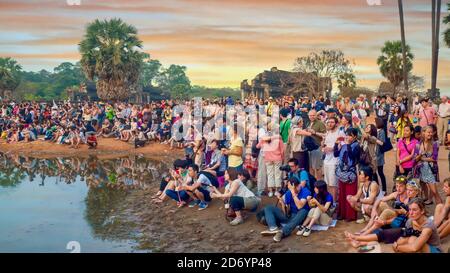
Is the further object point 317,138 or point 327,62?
point 327,62

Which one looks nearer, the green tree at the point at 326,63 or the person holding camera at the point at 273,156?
the person holding camera at the point at 273,156

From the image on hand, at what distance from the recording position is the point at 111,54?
28.1 m

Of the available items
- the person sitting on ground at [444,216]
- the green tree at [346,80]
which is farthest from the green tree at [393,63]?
the person sitting on ground at [444,216]

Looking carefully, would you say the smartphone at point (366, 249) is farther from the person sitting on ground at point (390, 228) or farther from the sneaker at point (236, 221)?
the sneaker at point (236, 221)

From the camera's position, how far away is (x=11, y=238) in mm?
9000

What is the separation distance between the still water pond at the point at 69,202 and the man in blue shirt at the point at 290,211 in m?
2.33

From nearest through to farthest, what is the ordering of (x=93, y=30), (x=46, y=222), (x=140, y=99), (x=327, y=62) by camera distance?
(x=46, y=222) < (x=93, y=30) < (x=327, y=62) < (x=140, y=99)

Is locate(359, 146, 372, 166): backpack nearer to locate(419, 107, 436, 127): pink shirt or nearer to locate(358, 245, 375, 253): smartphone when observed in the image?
locate(358, 245, 375, 253): smartphone

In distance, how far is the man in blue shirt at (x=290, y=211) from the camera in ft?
26.4

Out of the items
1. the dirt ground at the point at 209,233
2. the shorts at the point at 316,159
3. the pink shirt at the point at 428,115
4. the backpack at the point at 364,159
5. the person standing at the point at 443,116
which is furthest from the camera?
the person standing at the point at 443,116

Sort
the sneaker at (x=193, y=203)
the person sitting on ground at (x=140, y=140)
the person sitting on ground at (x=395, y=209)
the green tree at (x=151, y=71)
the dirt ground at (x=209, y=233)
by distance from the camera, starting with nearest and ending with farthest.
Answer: the person sitting on ground at (x=395, y=209) < the dirt ground at (x=209, y=233) < the sneaker at (x=193, y=203) < the person sitting on ground at (x=140, y=140) < the green tree at (x=151, y=71)
